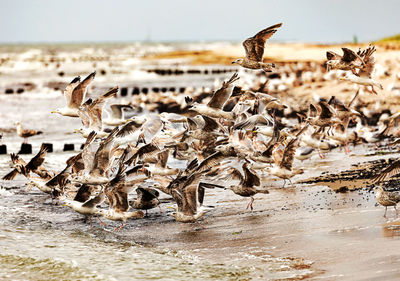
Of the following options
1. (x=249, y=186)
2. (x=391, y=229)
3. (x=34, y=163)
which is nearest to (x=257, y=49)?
(x=249, y=186)

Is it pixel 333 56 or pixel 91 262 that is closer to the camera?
pixel 91 262

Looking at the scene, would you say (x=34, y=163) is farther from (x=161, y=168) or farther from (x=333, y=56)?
(x=333, y=56)

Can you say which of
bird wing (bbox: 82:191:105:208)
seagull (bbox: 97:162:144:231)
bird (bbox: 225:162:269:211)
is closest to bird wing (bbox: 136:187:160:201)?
seagull (bbox: 97:162:144:231)

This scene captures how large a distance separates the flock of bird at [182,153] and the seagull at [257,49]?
0.04 ft

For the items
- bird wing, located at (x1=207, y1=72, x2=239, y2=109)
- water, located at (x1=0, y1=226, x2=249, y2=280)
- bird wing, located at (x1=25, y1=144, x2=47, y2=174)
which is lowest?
water, located at (x1=0, y1=226, x2=249, y2=280)

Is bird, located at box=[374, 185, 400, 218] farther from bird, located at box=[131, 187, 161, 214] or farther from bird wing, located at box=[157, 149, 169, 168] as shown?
bird wing, located at box=[157, 149, 169, 168]

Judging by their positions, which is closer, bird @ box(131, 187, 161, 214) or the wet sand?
the wet sand

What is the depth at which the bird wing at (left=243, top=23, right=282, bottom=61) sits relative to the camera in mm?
8789

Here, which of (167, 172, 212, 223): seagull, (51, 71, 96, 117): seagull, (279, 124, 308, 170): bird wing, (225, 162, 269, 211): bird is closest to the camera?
(167, 172, 212, 223): seagull

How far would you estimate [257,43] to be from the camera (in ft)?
29.5

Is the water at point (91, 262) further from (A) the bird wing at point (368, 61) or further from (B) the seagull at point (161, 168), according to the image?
(A) the bird wing at point (368, 61)

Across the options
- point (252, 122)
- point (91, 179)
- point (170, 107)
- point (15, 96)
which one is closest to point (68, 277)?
point (91, 179)

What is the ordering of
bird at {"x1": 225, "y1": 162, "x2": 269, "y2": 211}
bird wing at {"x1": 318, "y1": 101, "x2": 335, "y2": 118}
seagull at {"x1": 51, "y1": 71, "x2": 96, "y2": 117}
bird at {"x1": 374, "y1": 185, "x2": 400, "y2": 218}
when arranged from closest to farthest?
bird at {"x1": 374, "y1": 185, "x2": 400, "y2": 218} → bird at {"x1": 225, "y1": 162, "x2": 269, "y2": 211} → seagull at {"x1": 51, "y1": 71, "x2": 96, "y2": 117} → bird wing at {"x1": 318, "y1": 101, "x2": 335, "y2": 118}

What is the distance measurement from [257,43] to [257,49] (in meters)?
0.11
